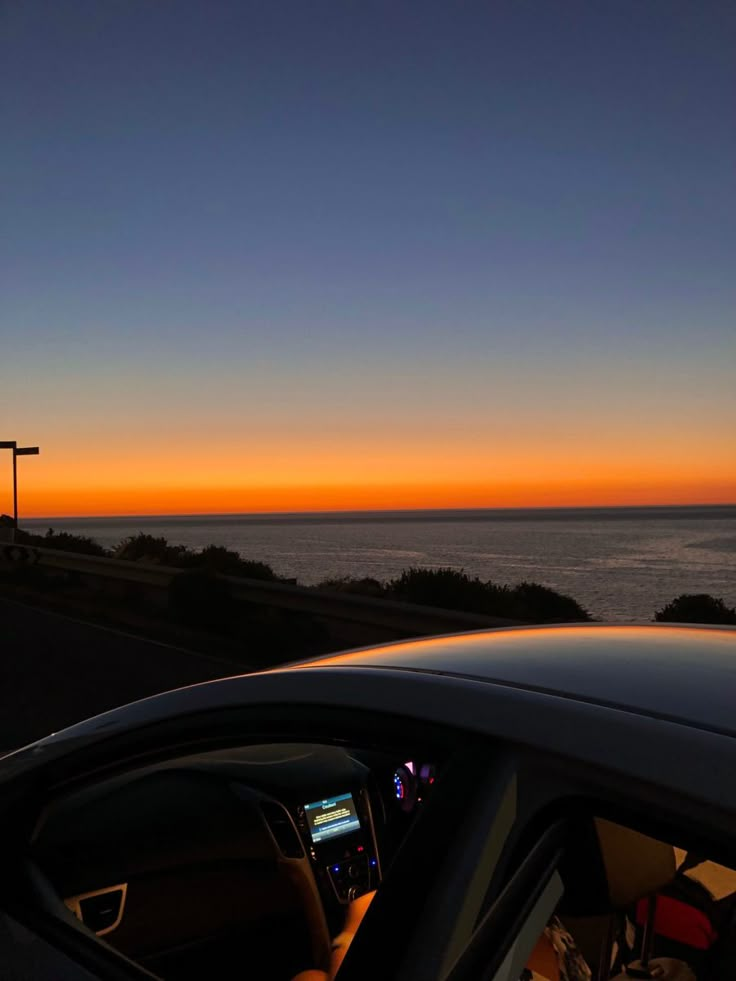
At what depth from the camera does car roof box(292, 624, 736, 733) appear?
1.42 m

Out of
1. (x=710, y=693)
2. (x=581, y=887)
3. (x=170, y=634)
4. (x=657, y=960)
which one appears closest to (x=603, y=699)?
(x=710, y=693)

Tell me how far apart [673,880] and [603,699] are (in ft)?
1.53

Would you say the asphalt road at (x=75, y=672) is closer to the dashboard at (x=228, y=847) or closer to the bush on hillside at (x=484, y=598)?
the dashboard at (x=228, y=847)

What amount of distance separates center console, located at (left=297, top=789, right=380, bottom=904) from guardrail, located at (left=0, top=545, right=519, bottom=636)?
6.28 ft

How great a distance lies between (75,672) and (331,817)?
7.11 metres

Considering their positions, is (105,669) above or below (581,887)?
below

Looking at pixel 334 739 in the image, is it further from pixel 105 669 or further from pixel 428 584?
pixel 428 584

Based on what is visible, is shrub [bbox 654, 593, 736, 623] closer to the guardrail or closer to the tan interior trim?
the guardrail

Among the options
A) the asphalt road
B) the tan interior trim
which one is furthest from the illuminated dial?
the asphalt road

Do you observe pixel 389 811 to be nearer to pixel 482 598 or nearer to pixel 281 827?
pixel 281 827

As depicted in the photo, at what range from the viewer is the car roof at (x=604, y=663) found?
142 centimetres

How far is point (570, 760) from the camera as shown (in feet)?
4.19

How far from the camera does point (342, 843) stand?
2.74 m

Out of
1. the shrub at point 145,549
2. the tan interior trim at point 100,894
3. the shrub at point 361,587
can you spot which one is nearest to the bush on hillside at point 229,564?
the shrub at point 361,587
